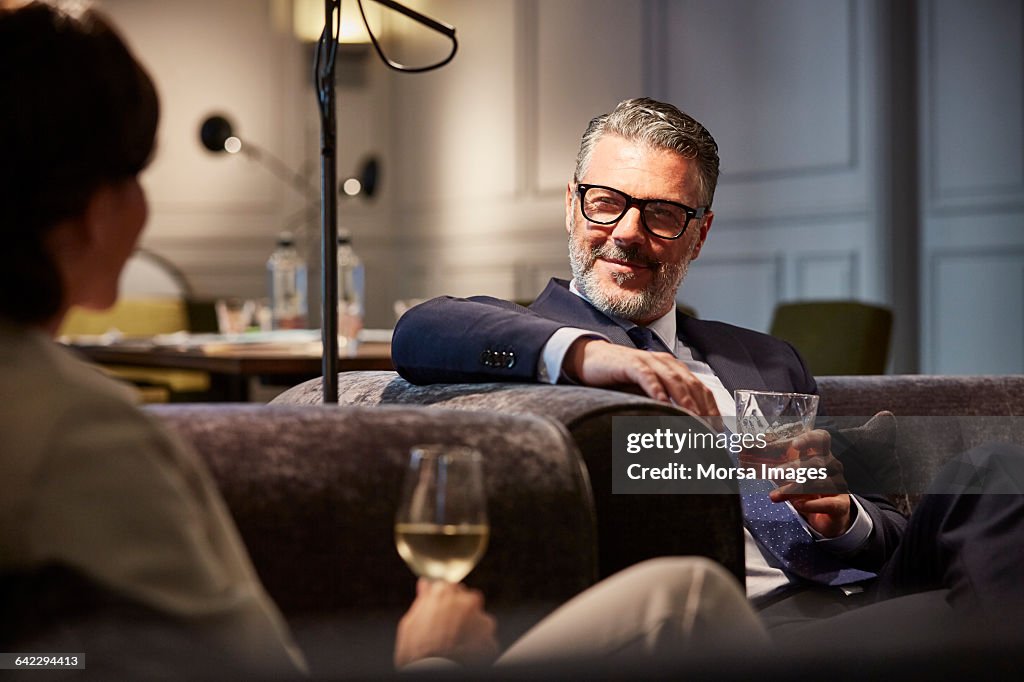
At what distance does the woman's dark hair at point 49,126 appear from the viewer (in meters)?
0.79

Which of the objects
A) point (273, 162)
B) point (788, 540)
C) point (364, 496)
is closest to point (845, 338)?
point (788, 540)

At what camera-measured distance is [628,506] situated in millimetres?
1345

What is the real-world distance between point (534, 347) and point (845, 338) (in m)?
1.85

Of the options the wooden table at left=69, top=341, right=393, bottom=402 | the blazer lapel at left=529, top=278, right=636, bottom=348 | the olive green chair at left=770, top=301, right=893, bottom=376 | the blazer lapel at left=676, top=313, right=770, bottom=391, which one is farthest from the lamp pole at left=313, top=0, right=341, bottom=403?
the olive green chair at left=770, top=301, right=893, bottom=376

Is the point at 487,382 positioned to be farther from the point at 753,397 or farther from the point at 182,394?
the point at 182,394

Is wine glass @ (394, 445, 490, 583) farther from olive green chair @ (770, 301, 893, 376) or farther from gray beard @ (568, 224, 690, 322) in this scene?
olive green chair @ (770, 301, 893, 376)

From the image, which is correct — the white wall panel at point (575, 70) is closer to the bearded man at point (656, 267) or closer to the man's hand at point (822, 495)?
the bearded man at point (656, 267)

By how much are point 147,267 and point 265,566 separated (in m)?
5.03

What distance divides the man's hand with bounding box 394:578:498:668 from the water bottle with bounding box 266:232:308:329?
9.92 feet

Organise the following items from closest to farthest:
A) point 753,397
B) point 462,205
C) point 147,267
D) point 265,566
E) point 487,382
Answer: point 265,566 → point 753,397 → point 487,382 → point 147,267 → point 462,205

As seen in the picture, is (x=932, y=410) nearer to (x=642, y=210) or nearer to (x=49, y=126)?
(x=642, y=210)

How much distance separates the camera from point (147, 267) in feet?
19.4

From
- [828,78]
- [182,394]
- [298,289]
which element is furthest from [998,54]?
[182,394]

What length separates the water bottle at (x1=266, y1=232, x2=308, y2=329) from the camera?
391cm
